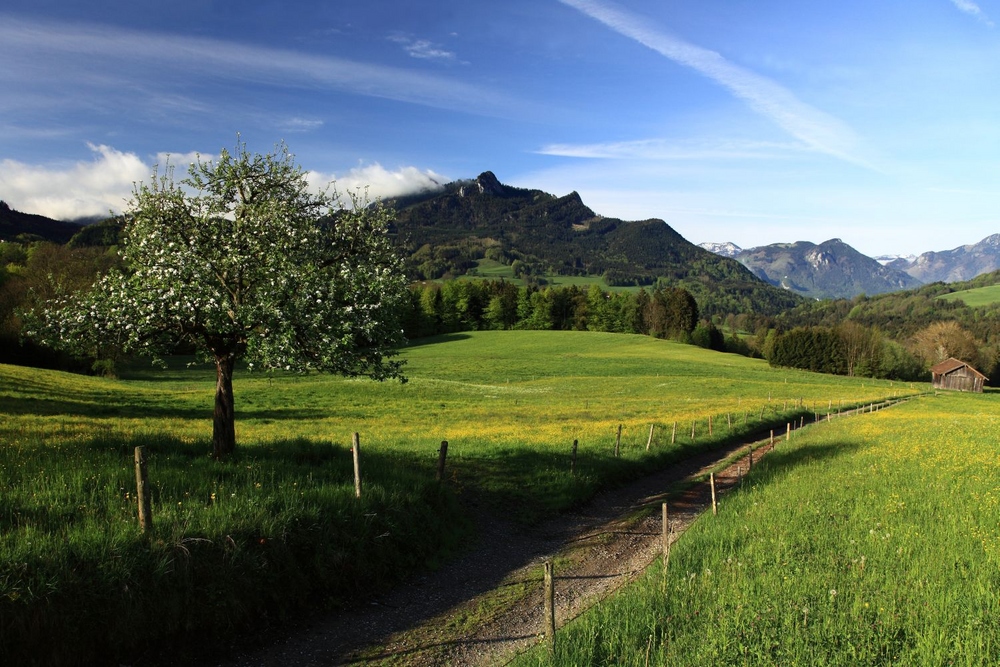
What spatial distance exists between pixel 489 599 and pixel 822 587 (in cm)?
602

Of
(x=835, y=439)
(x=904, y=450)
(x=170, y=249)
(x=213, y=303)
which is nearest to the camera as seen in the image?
(x=213, y=303)

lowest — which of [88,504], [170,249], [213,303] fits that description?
[88,504]

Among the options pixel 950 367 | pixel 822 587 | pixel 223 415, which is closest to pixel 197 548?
pixel 223 415

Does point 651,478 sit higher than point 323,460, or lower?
lower

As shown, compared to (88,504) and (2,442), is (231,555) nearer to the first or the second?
(88,504)

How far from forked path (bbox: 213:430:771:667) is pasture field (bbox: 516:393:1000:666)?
1.56m

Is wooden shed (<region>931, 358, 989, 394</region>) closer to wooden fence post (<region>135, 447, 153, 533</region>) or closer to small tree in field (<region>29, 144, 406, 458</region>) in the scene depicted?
small tree in field (<region>29, 144, 406, 458</region>)

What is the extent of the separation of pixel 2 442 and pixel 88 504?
7.16 m

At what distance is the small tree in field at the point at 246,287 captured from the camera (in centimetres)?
1373

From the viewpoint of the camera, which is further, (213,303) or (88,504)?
(213,303)

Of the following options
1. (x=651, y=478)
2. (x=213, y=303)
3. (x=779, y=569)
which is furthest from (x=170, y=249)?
(x=651, y=478)

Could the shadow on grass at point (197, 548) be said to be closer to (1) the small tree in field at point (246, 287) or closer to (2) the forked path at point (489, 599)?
(2) the forked path at point (489, 599)

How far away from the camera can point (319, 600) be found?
416 inches

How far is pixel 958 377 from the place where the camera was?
98375 millimetres
